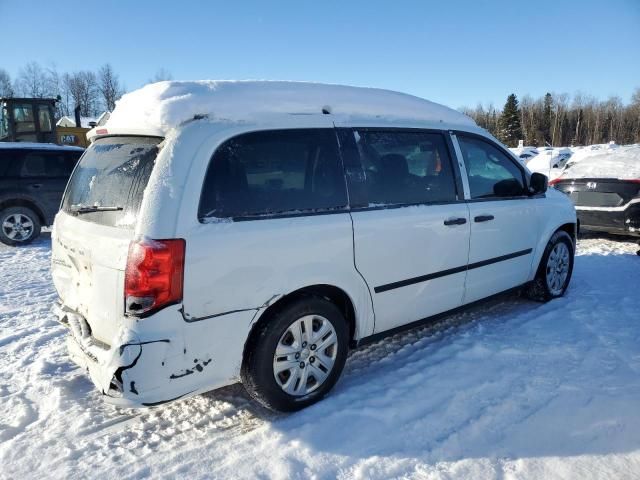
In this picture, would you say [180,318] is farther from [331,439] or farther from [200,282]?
[331,439]

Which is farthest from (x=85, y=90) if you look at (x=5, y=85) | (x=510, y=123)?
(x=510, y=123)

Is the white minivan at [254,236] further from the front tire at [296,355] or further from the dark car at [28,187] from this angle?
the dark car at [28,187]

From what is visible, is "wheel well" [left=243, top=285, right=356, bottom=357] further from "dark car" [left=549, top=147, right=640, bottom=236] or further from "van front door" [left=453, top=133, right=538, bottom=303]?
"dark car" [left=549, top=147, right=640, bottom=236]

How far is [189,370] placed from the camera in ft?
7.97

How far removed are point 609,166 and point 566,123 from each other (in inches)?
2913

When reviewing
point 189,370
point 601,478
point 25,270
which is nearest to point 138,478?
point 189,370

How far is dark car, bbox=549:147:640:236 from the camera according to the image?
696 cm

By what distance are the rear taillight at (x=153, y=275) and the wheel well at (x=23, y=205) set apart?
23.5 feet

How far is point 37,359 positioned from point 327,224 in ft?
8.45

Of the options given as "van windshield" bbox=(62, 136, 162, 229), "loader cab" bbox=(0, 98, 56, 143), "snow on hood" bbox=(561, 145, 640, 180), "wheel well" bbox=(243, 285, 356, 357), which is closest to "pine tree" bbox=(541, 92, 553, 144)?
"snow on hood" bbox=(561, 145, 640, 180)

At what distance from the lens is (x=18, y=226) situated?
8.02 metres

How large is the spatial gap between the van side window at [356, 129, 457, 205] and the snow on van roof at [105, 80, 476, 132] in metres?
0.20

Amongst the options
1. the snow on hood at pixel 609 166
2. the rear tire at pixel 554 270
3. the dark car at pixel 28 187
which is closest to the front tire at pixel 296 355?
the rear tire at pixel 554 270

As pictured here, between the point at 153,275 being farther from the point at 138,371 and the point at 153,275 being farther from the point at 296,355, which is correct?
the point at 296,355
